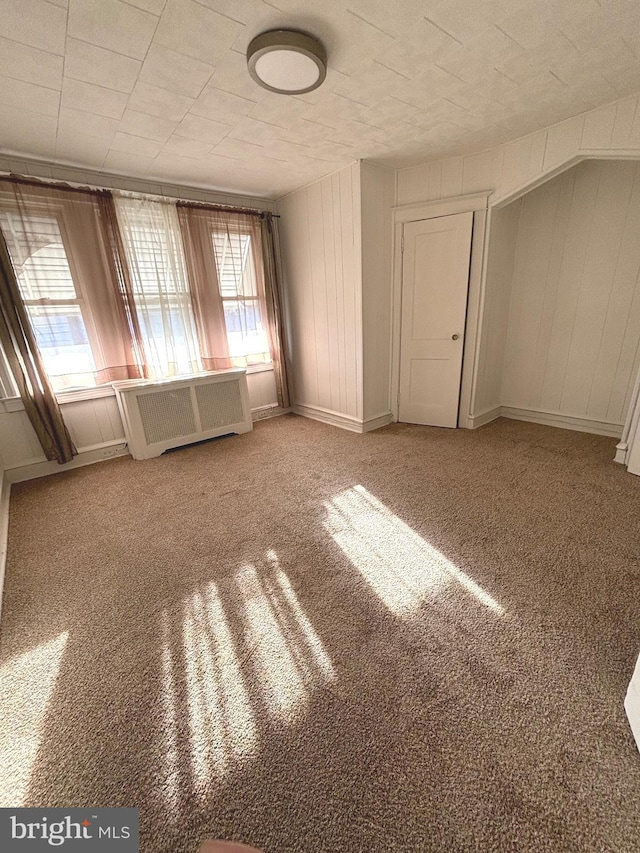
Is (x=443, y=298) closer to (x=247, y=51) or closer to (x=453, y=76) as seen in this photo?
(x=453, y=76)

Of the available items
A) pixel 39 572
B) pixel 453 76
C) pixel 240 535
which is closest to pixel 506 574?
pixel 240 535

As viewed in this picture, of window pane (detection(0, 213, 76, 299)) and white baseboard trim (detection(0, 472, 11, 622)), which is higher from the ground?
window pane (detection(0, 213, 76, 299))

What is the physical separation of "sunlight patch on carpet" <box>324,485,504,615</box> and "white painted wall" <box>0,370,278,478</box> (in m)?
2.38

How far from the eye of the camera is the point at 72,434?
3.14m

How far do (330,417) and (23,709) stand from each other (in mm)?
3308

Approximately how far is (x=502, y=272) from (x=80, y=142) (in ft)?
12.3

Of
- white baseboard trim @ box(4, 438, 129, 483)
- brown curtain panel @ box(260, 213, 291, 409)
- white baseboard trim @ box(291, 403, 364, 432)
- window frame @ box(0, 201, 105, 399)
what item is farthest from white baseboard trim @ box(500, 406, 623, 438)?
window frame @ box(0, 201, 105, 399)

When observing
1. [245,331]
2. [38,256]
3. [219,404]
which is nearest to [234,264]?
[245,331]

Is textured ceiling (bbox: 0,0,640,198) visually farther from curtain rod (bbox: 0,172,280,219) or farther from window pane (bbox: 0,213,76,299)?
window pane (bbox: 0,213,76,299)

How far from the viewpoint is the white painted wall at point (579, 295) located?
2932 mm

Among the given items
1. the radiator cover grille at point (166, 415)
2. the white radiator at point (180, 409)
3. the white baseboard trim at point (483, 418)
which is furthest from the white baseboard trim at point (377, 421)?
the radiator cover grille at point (166, 415)

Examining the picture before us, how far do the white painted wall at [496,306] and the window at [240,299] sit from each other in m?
2.50

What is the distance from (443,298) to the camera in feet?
11.0

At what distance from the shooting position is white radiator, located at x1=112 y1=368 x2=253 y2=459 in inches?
123
